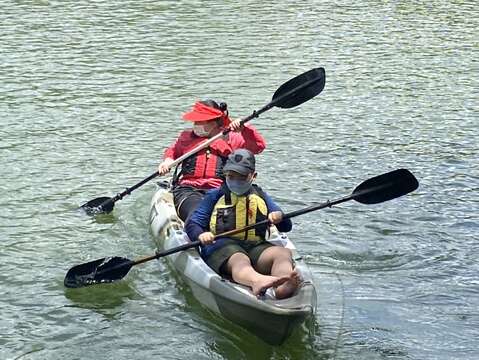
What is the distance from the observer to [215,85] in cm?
1708

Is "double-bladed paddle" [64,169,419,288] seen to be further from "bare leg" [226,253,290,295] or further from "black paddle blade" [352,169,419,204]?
"bare leg" [226,253,290,295]

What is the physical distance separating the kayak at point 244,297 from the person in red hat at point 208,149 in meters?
0.74

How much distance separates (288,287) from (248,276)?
1.52 feet

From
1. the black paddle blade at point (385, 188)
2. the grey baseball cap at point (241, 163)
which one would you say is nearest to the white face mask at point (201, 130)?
the grey baseball cap at point (241, 163)

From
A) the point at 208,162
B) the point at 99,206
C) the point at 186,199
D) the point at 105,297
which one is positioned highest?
the point at 208,162

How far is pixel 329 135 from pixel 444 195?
2.95m

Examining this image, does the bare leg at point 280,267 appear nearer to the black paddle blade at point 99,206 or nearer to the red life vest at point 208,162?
the red life vest at point 208,162

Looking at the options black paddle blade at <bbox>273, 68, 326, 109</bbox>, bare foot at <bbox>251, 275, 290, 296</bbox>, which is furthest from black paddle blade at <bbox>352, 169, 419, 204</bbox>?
black paddle blade at <bbox>273, 68, 326, 109</bbox>

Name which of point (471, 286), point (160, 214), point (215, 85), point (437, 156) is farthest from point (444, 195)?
point (215, 85)

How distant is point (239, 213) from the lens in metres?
8.05

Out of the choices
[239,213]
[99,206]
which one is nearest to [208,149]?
[99,206]

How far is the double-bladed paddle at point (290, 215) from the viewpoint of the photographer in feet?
26.5

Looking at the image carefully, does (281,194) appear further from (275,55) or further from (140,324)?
(275,55)

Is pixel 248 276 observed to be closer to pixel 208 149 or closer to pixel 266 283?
pixel 266 283
